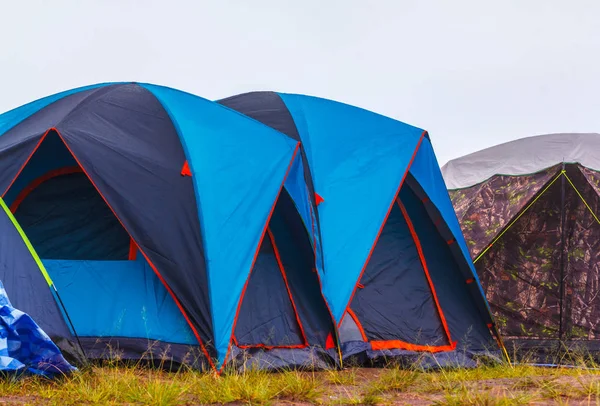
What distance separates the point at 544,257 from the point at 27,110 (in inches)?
269

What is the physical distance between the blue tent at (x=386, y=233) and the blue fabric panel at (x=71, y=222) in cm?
198

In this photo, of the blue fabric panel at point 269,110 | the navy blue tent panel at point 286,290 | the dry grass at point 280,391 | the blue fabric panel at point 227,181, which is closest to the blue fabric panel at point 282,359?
the navy blue tent panel at point 286,290

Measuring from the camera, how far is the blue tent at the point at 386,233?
24.3 feet

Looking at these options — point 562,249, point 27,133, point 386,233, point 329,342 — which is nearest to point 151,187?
point 27,133

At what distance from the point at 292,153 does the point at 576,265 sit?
492cm

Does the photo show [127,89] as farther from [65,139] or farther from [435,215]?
[435,215]

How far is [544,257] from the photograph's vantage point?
32.8ft

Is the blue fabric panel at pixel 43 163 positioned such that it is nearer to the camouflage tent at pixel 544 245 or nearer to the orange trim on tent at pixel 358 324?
the orange trim on tent at pixel 358 324

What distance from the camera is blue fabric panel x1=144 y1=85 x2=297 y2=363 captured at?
5.99m

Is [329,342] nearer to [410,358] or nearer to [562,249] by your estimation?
[410,358]

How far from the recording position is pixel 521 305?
10.0 meters

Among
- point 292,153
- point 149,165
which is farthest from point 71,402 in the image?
point 292,153

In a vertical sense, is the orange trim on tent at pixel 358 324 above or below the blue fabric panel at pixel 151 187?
below

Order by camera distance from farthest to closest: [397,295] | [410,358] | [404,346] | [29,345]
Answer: [397,295], [404,346], [410,358], [29,345]
